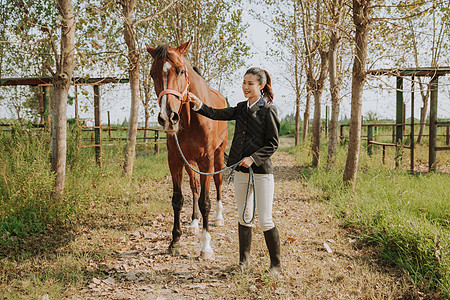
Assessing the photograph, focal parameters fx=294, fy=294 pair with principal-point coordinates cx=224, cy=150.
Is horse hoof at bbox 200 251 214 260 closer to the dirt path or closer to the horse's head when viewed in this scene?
the dirt path

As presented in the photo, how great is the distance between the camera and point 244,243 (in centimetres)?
327

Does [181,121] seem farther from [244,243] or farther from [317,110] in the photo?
[317,110]

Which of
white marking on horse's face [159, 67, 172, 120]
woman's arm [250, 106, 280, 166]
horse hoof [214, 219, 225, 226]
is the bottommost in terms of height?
horse hoof [214, 219, 225, 226]

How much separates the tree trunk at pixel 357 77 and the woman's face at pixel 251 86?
11.0 feet

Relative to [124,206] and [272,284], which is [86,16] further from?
[272,284]

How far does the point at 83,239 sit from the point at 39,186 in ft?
3.92

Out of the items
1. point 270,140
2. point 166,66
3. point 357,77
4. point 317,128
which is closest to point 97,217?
point 166,66

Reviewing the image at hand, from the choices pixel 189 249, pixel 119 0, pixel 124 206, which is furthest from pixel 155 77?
pixel 119 0

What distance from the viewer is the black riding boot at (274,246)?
10.0 feet

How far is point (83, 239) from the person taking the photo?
405 centimetres

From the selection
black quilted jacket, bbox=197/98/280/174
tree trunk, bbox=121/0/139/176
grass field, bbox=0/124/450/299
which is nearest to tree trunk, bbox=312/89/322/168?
grass field, bbox=0/124/450/299

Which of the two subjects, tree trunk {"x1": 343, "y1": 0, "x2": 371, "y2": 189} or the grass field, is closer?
the grass field

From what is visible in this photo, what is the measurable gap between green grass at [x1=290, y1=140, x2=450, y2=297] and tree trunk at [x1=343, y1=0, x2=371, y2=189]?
1.60 feet

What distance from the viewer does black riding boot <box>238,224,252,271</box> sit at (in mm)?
3242
